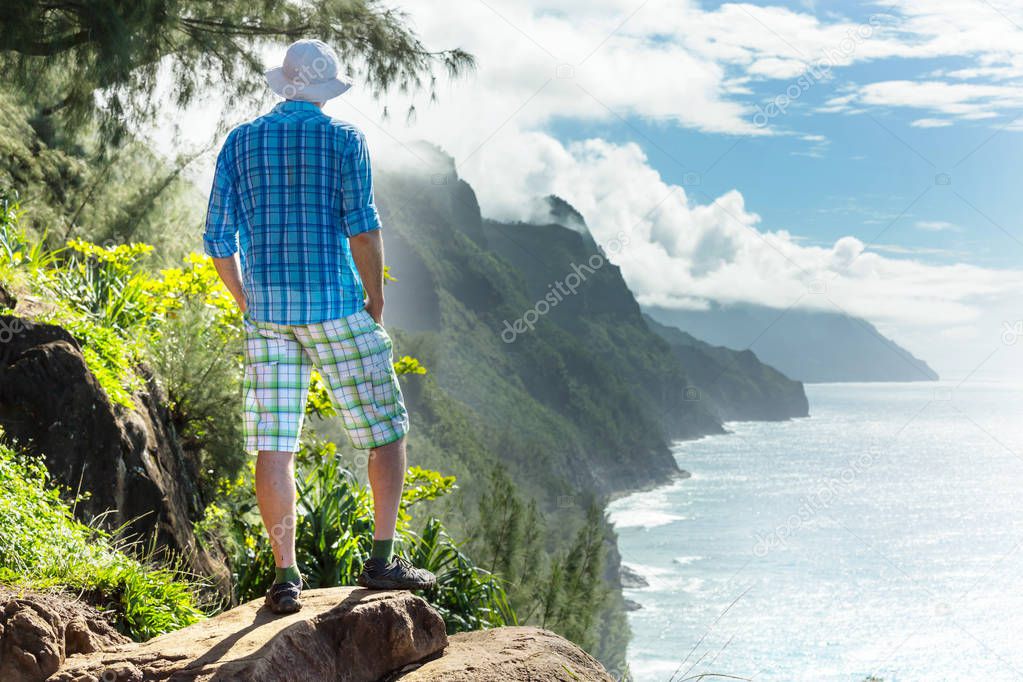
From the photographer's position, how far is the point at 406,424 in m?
3.23

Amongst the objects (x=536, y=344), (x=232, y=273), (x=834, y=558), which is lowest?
(x=834, y=558)

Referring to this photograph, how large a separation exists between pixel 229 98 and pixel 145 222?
7.17ft

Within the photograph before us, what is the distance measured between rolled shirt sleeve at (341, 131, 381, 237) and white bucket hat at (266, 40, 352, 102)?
0.63 feet

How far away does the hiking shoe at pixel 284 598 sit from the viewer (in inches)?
120

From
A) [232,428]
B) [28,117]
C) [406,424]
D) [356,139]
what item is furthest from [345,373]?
[28,117]

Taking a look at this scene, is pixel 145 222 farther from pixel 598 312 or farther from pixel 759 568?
pixel 598 312


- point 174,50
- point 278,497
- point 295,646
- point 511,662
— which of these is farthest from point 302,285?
point 174,50

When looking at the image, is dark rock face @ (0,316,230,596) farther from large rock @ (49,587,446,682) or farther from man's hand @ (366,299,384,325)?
man's hand @ (366,299,384,325)

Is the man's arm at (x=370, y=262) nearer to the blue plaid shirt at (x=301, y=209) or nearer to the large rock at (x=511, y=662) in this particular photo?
the blue plaid shirt at (x=301, y=209)

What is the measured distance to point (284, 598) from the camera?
10.0 ft

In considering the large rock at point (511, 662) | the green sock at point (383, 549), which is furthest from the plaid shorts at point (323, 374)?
the large rock at point (511, 662)

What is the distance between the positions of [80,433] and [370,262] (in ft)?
5.46

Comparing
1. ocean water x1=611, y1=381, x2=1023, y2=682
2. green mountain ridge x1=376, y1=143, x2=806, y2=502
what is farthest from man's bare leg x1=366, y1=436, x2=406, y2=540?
green mountain ridge x1=376, y1=143, x2=806, y2=502

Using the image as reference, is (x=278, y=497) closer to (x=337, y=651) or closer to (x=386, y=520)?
(x=386, y=520)
